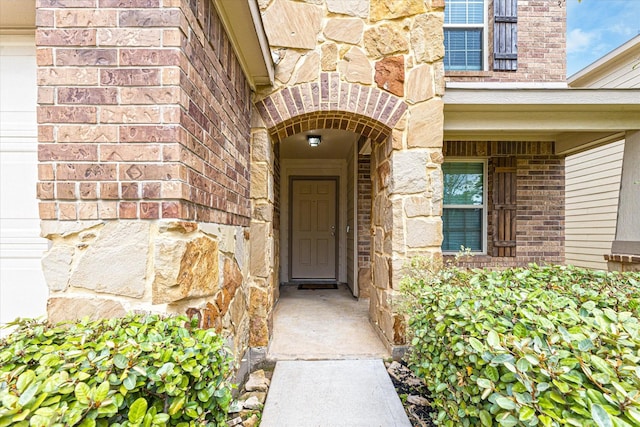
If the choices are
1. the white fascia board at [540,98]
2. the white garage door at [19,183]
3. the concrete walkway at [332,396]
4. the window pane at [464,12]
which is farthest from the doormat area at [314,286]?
the window pane at [464,12]

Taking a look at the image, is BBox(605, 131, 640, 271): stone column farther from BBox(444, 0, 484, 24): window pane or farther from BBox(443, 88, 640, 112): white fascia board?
BBox(444, 0, 484, 24): window pane

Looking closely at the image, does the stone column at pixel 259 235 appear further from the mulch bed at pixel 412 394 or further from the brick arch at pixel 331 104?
the mulch bed at pixel 412 394

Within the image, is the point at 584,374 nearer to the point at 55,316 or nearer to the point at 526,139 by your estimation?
the point at 55,316

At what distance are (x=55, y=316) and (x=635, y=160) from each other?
15.7ft

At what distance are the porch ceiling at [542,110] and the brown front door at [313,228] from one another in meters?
3.16

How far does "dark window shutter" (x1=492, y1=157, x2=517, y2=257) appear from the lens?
445cm

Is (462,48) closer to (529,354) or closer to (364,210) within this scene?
(364,210)

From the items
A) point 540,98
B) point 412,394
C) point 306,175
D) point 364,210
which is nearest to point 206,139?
point 412,394

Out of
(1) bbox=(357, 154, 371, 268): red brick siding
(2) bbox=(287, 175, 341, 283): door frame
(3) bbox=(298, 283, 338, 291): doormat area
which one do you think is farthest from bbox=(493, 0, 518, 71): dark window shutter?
(3) bbox=(298, 283, 338, 291): doormat area

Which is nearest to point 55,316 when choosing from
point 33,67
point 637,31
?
point 33,67

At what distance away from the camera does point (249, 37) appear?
200 cm

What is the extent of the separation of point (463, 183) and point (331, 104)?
2.80m

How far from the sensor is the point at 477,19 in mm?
4629

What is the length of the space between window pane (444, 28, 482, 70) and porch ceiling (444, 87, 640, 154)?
178 centimetres
